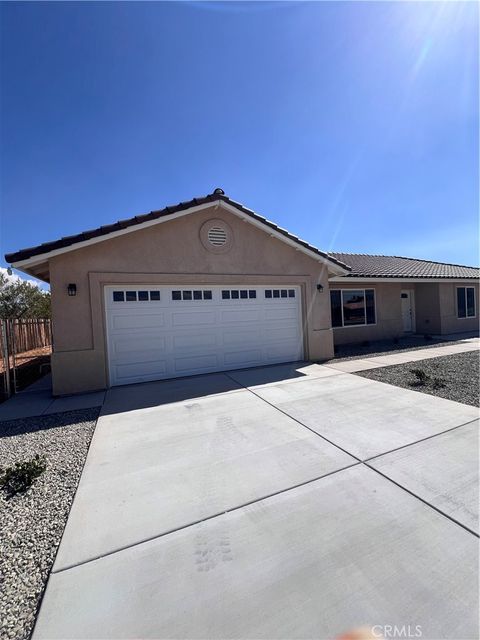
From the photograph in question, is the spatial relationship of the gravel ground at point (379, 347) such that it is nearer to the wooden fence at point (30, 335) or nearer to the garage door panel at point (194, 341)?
the garage door panel at point (194, 341)

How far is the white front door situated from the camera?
16.5 m

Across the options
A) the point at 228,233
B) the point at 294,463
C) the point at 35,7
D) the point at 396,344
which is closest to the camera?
the point at 294,463

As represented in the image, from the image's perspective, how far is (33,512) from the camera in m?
2.88

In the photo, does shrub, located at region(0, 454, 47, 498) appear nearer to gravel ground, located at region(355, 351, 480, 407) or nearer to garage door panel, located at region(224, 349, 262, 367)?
garage door panel, located at region(224, 349, 262, 367)

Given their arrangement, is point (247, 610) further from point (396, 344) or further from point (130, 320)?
point (396, 344)

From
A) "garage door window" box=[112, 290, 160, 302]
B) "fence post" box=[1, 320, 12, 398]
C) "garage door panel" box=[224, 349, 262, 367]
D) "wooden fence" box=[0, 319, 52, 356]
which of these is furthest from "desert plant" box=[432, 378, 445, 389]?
"wooden fence" box=[0, 319, 52, 356]

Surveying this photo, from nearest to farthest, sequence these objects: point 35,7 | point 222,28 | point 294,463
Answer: point 294,463
point 35,7
point 222,28

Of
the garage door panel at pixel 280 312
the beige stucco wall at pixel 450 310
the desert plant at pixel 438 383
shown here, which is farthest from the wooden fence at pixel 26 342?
the beige stucco wall at pixel 450 310

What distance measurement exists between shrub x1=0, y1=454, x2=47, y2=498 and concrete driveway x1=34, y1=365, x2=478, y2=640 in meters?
0.59

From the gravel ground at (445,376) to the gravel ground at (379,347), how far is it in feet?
6.48

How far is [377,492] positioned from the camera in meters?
2.93

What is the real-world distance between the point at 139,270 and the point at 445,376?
855 cm

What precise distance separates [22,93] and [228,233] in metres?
5.98

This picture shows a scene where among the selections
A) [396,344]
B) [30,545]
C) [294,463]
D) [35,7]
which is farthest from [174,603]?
[396,344]
